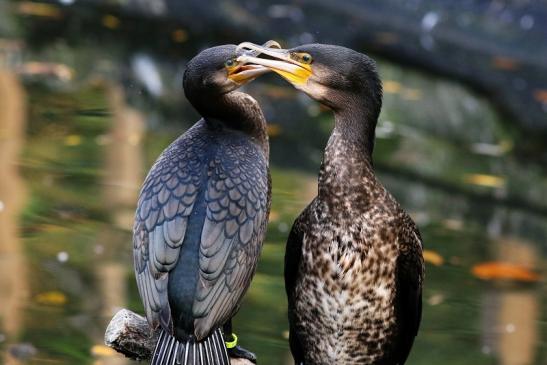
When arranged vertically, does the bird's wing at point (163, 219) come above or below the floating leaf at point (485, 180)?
below

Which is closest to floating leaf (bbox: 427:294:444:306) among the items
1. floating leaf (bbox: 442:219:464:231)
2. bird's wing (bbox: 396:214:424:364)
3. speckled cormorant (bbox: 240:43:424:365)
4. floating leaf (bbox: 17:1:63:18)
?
floating leaf (bbox: 442:219:464:231)

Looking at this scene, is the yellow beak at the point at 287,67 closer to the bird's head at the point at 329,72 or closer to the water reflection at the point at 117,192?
the bird's head at the point at 329,72

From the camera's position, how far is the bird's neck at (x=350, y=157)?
4324mm

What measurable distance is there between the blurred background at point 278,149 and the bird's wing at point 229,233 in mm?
1797

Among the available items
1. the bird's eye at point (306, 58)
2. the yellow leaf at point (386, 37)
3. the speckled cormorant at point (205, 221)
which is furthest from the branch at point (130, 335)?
the yellow leaf at point (386, 37)

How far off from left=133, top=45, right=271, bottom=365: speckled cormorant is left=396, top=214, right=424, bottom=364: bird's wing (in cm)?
48

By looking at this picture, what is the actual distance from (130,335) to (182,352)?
1.25 feet

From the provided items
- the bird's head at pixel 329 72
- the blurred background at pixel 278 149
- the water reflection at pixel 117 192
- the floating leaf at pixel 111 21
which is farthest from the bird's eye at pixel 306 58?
the floating leaf at pixel 111 21

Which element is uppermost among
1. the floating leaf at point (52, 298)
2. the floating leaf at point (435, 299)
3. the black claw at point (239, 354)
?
the floating leaf at point (435, 299)

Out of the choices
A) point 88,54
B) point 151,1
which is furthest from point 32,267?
point 151,1

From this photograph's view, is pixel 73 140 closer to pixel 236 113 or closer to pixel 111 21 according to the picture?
pixel 111 21

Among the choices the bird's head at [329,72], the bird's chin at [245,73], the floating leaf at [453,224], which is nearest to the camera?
the bird's head at [329,72]

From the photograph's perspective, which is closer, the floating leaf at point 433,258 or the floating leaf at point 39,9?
the floating leaf at point 433,258

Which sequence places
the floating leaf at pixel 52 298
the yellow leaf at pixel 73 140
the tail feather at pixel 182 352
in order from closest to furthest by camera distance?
the tail feather at pixel 182 352
the floating leaf at pixel 52 298
the yellow leaf at pixel 73 140
